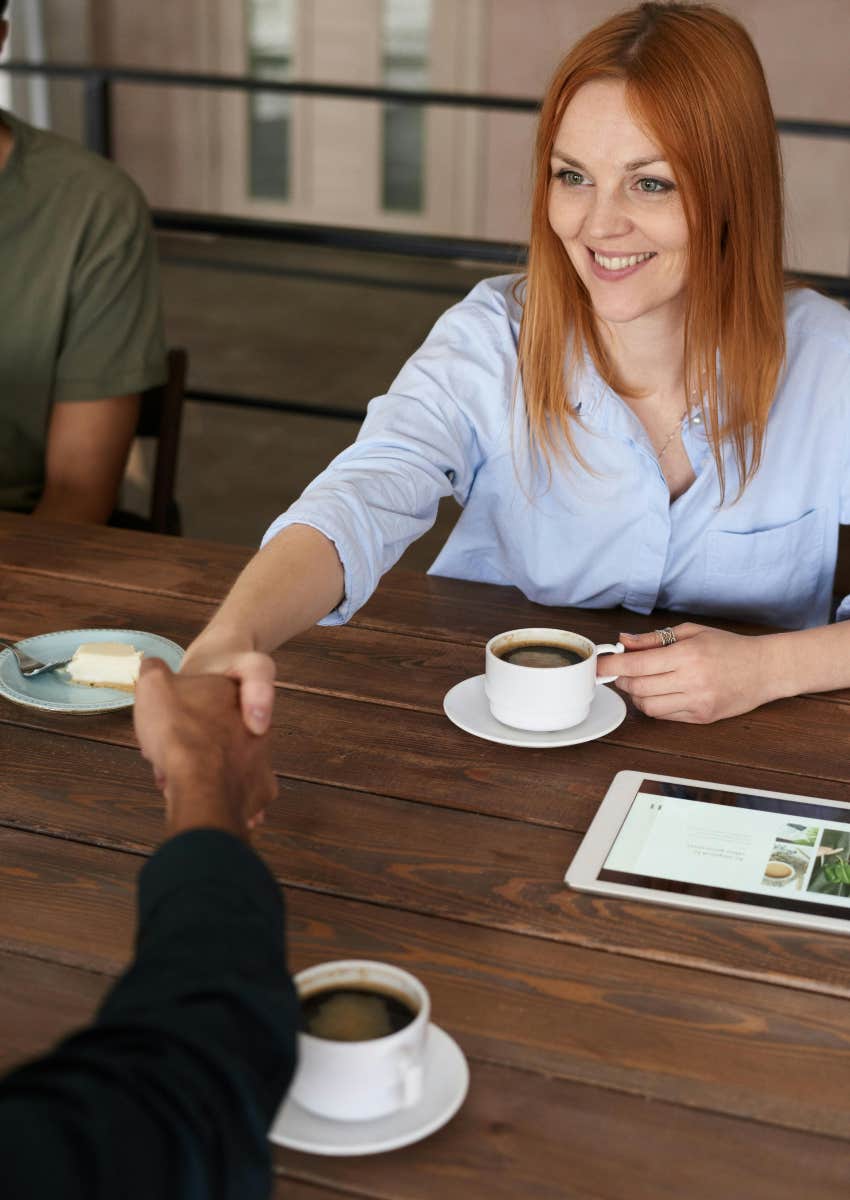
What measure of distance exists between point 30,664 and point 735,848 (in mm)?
727

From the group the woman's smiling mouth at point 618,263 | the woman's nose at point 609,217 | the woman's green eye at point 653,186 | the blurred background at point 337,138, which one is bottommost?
the blurred background at point 337,138

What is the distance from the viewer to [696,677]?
1359 millimetres

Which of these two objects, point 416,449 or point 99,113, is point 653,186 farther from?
point 99,113

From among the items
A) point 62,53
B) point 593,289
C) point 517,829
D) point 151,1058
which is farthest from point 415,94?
point 62,53

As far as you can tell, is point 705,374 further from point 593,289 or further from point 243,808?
point 243,808

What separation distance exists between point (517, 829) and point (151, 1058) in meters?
0.53

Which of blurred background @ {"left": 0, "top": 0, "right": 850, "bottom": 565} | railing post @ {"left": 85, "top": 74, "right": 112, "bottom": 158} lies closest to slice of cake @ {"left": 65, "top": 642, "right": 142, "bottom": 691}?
railing post @ {"left": 85, "top": 74, "right": 112, "bottom": 158}

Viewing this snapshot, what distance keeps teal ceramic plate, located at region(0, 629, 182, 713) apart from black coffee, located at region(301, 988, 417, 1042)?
22.0 inches

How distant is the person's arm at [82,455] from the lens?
2295 mm

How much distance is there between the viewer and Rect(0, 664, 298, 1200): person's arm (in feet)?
2.12

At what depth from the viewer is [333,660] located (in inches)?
58.7

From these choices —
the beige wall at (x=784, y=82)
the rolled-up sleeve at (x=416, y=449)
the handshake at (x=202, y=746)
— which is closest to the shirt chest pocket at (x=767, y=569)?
the rolled-up sleeve at (x=416, y=449)

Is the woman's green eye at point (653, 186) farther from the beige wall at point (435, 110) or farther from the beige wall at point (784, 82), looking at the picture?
the beige wall at point (435, 110)

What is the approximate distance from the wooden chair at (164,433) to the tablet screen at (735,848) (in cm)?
131
